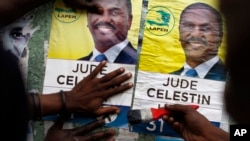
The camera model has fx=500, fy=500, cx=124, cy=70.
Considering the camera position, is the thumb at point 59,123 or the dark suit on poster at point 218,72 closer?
Answer: the dark suit on poster at point 218,72

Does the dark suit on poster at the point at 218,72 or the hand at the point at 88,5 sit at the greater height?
the hand at the point at 88,5

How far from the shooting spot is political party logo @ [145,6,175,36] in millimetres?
1764

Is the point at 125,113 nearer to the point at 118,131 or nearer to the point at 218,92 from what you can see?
the point at 118,131

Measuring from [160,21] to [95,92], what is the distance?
347mm

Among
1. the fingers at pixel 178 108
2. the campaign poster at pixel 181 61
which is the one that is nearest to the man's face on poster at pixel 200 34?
the campaign poster at pixel 181 61

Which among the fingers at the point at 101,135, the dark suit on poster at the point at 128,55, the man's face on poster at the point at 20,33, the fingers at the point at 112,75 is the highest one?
the man's face on poster at the point at 20,33

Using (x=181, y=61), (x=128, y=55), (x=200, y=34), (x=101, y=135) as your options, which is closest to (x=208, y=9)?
(x=200, y=34)

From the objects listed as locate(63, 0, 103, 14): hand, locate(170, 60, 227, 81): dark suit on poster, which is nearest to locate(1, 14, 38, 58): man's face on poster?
locate(63, 0, 103, 14): hand

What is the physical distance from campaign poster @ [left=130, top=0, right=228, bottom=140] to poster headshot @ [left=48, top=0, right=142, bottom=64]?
0.18 ft

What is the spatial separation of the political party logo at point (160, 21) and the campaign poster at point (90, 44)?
0.05 m

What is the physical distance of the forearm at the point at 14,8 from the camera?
1.79 metres

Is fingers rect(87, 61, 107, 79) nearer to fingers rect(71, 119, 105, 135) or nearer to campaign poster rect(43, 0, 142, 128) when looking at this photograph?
campaign poster rect(43, 0, 142, 128)

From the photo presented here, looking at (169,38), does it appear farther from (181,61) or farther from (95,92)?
(95,92)

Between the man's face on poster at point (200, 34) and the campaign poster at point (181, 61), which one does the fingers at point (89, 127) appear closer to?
the campaign poster at point (181, 61)
